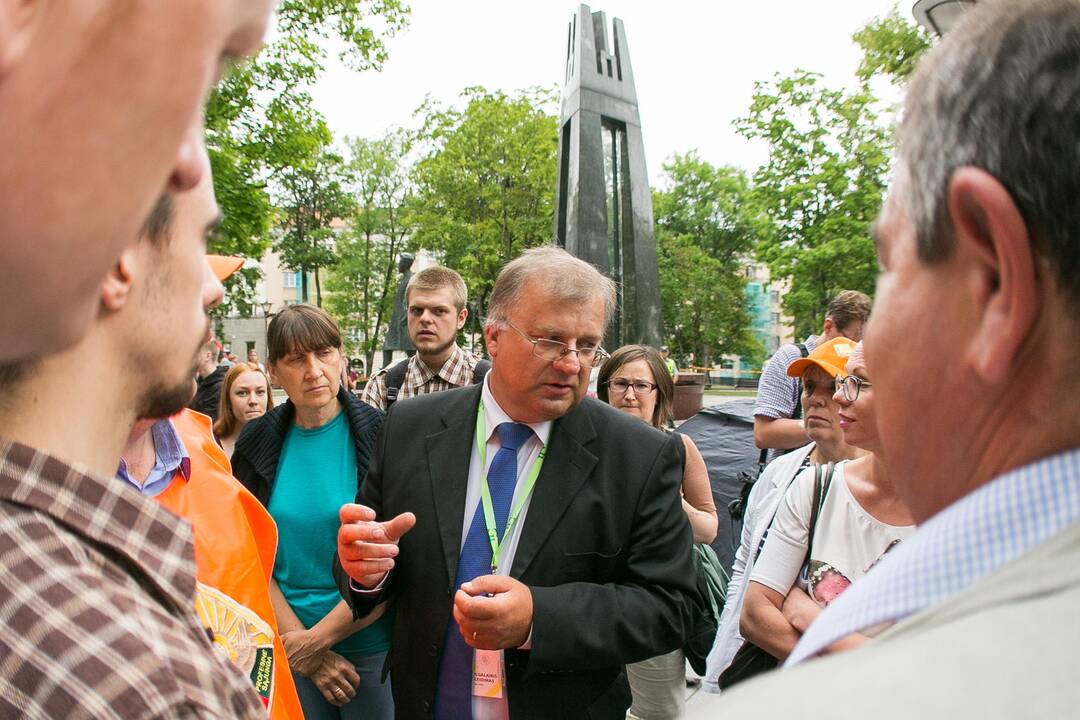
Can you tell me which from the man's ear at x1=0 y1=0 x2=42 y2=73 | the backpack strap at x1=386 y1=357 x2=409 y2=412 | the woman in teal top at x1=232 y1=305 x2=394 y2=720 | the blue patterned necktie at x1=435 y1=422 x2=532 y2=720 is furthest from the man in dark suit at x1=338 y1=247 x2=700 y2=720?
the backpack strap at x1=386 y1=357 x2=409 y2=412

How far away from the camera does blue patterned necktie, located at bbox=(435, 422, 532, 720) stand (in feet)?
8.41

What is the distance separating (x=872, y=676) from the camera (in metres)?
0.57

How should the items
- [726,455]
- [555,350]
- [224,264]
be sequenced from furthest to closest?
[726,455], [555,350], [224,264]

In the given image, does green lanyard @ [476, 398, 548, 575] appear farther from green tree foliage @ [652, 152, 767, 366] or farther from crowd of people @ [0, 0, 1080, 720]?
green tree foliage @ [652, 152, 767, 366]

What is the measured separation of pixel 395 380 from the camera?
5.24m

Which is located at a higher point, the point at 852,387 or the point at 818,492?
the point at 852,387

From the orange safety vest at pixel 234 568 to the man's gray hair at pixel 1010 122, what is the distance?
162 cm

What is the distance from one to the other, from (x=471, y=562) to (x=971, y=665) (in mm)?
2210

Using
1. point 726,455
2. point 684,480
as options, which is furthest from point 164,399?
point 726,455

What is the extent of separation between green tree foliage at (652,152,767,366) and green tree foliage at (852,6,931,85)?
1043 inches

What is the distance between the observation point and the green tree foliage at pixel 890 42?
56.1 ft

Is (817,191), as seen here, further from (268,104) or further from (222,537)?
(222,537)

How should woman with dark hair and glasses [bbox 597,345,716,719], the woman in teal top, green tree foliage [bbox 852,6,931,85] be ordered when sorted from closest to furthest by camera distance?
the woman in teal top, woman with dark hair and glasses [bbox 597,345,716,719], green tree foliage [bbox 852,6,931,85]

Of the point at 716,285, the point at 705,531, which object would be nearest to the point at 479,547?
the point at 705,531
